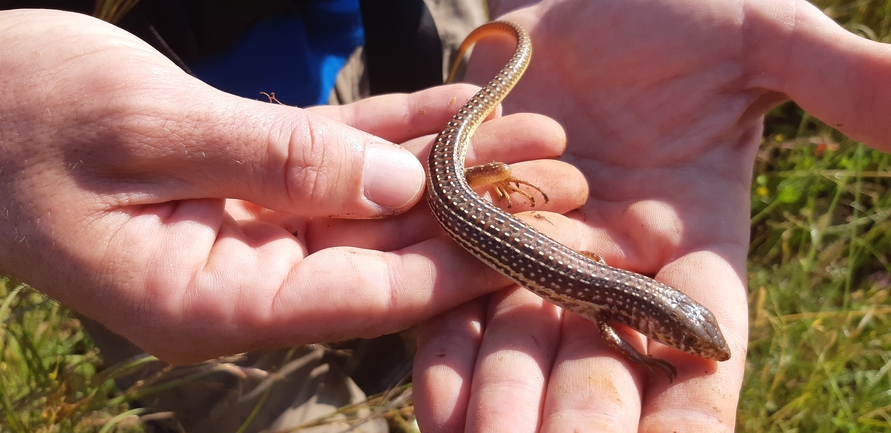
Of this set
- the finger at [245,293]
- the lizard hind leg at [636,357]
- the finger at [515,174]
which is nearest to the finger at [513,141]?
the finger at [515,174]

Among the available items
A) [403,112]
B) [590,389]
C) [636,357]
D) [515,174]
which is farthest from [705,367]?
[403,112]

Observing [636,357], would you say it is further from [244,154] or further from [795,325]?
[795,325]

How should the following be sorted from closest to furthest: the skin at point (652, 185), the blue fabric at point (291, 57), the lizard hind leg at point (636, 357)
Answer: the skin at point (652, 185) → the lizard hind leg at point (636, 357) → the blue fabric at point (291, 57)

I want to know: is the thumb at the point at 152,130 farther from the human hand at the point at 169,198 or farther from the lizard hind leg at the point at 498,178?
the lizard hind leg at the point at 498,178

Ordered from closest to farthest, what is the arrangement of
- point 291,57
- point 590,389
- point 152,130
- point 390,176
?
point 152,130
point 590,389
point 390,176
point 291,57

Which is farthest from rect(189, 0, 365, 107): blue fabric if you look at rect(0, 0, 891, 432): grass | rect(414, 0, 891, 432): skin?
rect(0, 0, 891, 432): grass

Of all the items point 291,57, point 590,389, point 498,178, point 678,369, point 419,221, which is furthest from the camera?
point 291,57

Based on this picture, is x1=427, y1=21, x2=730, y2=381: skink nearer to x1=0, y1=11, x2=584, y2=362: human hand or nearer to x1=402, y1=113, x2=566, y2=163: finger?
x1=0, y1=11, x2=584, y2=362: human hand
